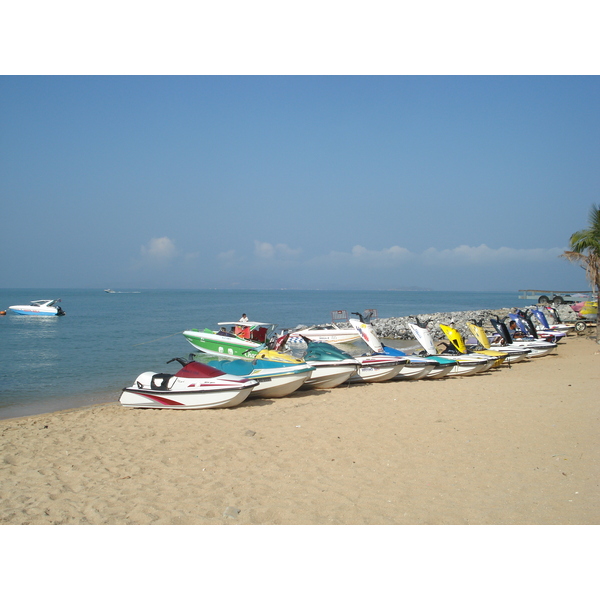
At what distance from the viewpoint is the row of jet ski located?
1152 centimetres

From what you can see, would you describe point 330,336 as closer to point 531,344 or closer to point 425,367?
point 531,344

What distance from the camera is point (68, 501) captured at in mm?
6047

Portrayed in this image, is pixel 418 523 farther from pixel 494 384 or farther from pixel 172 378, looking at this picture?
pixel 494 384

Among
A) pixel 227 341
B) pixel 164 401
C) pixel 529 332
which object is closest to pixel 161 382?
pixel 164 401

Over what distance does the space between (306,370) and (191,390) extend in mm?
3181

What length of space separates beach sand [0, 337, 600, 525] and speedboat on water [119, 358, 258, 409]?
0.34 meters

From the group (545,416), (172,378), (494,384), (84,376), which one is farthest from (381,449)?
(84,376)

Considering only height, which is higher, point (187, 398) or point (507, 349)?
point (187, 398)

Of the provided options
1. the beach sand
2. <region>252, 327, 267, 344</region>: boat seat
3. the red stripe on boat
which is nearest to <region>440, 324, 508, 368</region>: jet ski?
the beach sand

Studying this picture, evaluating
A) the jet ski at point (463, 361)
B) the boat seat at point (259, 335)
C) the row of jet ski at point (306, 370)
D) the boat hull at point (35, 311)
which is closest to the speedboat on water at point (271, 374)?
the row of jet ski at point (306, 370)

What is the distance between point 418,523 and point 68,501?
4.54 meters

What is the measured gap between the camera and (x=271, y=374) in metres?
12.5

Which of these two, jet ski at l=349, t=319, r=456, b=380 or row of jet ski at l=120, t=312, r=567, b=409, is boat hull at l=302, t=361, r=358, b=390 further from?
jet ski at l=349, t=319, r=456, b=380

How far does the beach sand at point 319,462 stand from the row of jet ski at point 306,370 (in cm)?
50
